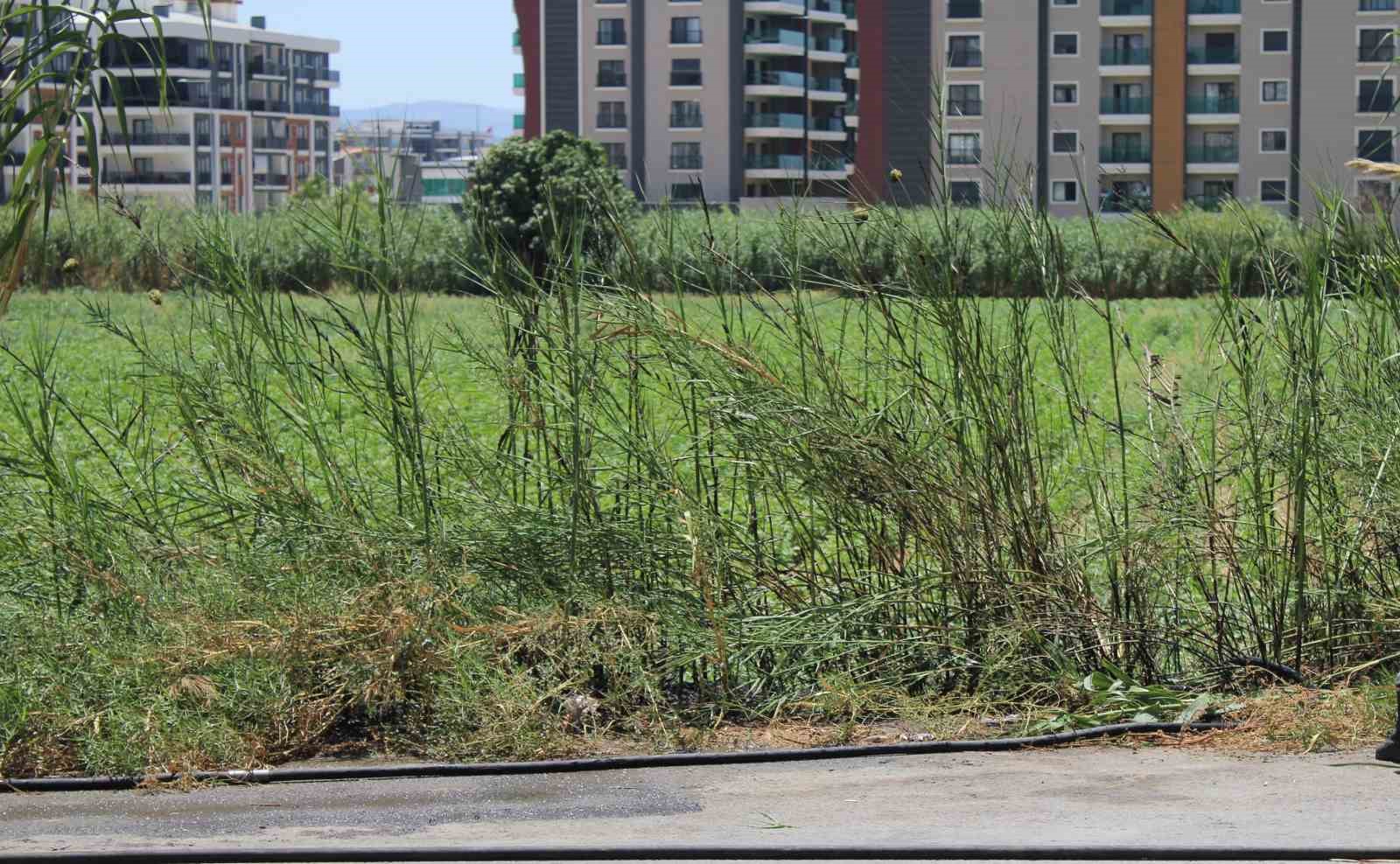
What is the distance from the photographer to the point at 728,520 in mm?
6215

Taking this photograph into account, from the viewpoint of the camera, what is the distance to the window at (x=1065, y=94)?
244 feet

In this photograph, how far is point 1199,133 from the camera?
244 ft

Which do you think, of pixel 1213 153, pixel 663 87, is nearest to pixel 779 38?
pixel 663 87

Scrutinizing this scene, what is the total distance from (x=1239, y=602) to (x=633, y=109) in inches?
3105

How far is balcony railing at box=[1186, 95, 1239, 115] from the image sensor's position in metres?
72.8

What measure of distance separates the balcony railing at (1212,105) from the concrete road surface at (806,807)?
239 ft

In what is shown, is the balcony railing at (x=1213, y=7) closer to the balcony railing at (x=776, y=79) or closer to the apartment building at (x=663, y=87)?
the apartment building at (x=663, y=87)

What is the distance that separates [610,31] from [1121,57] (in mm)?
26034

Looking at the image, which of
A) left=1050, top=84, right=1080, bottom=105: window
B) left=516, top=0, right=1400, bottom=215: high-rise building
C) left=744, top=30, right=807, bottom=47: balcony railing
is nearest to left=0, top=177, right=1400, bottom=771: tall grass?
left=516, top=0, right=1400, bottom=215: high-rise building

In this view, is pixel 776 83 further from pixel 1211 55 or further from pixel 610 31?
pixel 1211 55

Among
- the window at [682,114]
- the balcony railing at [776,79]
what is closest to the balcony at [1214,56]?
the balcony railing at [776,79]

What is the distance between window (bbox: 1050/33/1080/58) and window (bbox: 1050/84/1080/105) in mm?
1386

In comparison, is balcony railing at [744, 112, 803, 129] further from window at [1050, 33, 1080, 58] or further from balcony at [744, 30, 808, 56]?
window at [1050, 33, 1080, 58]

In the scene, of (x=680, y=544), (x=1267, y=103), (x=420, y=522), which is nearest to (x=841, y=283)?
(x=680, y=544)
